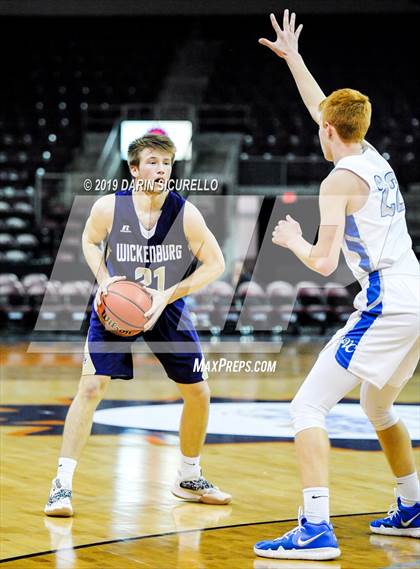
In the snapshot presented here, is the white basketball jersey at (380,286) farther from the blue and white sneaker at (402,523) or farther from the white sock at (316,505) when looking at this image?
the blue and white sneaker at (402,523)

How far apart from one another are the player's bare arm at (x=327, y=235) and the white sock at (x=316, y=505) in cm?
80

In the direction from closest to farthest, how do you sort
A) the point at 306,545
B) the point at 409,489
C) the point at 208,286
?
the point at 306,545 < the point at 409,489 < the point at 208,286

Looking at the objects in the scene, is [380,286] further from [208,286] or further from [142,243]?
[208,286]

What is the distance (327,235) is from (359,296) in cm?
33

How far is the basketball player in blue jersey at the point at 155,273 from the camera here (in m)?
5.02

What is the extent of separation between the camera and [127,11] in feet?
60.6

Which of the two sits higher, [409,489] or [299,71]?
[299,71]

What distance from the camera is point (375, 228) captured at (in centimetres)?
419

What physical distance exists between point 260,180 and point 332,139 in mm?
12407

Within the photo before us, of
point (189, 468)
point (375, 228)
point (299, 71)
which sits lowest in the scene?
point (189, 468)

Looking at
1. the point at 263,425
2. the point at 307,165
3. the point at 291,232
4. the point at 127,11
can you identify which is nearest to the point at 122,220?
the point at 291,232

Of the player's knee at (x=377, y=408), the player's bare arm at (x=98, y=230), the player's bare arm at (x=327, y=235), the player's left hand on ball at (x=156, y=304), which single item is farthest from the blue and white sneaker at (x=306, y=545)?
the player's bare arm at (x=98, y=230)
